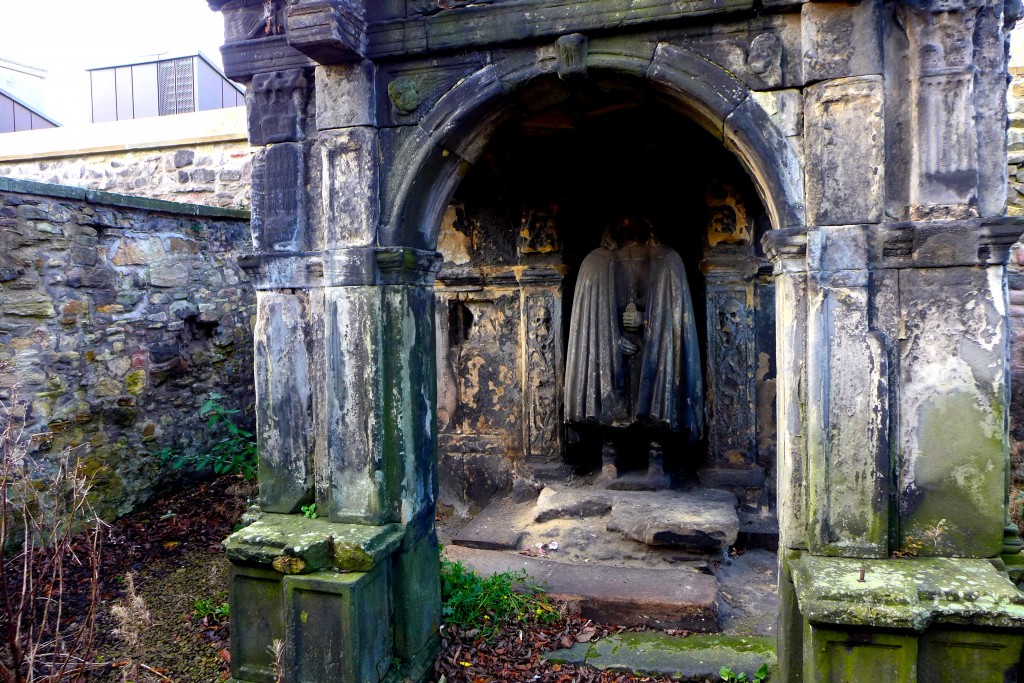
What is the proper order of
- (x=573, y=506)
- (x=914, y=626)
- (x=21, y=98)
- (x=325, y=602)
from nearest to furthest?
(x=914, y=626)
(x=325, y=602)
(x=573, y=506)
(x=21, y=98)

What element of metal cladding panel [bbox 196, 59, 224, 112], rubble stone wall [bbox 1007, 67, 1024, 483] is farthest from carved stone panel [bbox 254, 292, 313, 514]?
→ metal cladding panel [bbox 196, 59, 224, 112]

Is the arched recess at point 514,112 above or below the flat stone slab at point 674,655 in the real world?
above

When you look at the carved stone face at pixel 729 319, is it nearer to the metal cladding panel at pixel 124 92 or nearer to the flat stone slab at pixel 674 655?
the flat stone slab at pixel 674 655

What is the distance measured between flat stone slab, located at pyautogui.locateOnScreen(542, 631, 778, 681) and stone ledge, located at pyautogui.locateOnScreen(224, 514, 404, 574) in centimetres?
102

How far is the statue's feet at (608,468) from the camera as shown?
4.61 m

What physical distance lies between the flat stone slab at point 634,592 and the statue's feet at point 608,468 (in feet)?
2.74

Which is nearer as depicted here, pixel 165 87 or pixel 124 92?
pixel 165 87

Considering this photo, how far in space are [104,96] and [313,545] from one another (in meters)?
9.51

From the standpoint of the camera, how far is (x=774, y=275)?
2750mm

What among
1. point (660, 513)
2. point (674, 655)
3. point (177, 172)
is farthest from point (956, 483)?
point (177, 172)

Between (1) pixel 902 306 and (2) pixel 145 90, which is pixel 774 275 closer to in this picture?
(1) pixel 902 306

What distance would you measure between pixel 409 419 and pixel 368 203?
0.95 meters

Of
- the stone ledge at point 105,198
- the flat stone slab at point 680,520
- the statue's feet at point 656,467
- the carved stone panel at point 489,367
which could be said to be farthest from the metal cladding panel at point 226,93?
the flat stone slab at point 680,520

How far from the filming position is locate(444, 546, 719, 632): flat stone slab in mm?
3408
